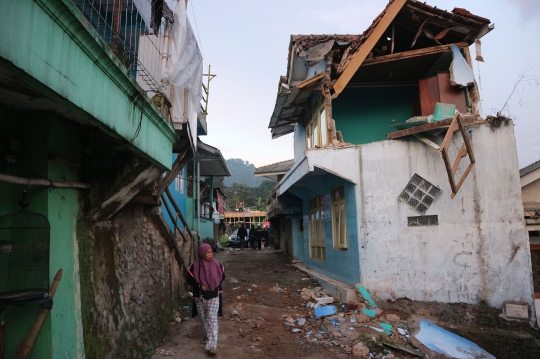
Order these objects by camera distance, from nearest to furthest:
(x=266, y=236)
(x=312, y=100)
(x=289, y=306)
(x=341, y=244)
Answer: (x=289, y=306), (x=341, y=244), (x=312, y=100), (x=266, y=236)

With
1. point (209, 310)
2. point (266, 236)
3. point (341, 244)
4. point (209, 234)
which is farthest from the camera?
point (266, 236)

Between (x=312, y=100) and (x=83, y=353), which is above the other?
(x=312, y=100)

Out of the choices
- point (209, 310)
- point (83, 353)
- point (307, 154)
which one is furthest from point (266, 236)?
point (83, 353)

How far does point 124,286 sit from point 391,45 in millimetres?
7874

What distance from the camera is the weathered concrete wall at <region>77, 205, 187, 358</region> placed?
152 inches

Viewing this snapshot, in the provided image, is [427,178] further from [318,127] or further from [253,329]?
[253,329]

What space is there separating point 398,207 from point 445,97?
9.89 ft

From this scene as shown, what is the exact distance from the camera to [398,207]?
7957 millimetres

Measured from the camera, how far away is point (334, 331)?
6523 mm

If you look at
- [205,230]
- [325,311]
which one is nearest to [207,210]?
[205,230]

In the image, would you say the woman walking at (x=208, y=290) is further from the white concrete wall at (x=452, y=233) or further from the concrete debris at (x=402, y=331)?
the white concrete wall at (x=452, y=233)

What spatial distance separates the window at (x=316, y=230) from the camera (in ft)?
36.7

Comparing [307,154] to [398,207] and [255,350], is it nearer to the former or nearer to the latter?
[398,207]

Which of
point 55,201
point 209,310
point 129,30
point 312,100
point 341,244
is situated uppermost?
point 312,100
